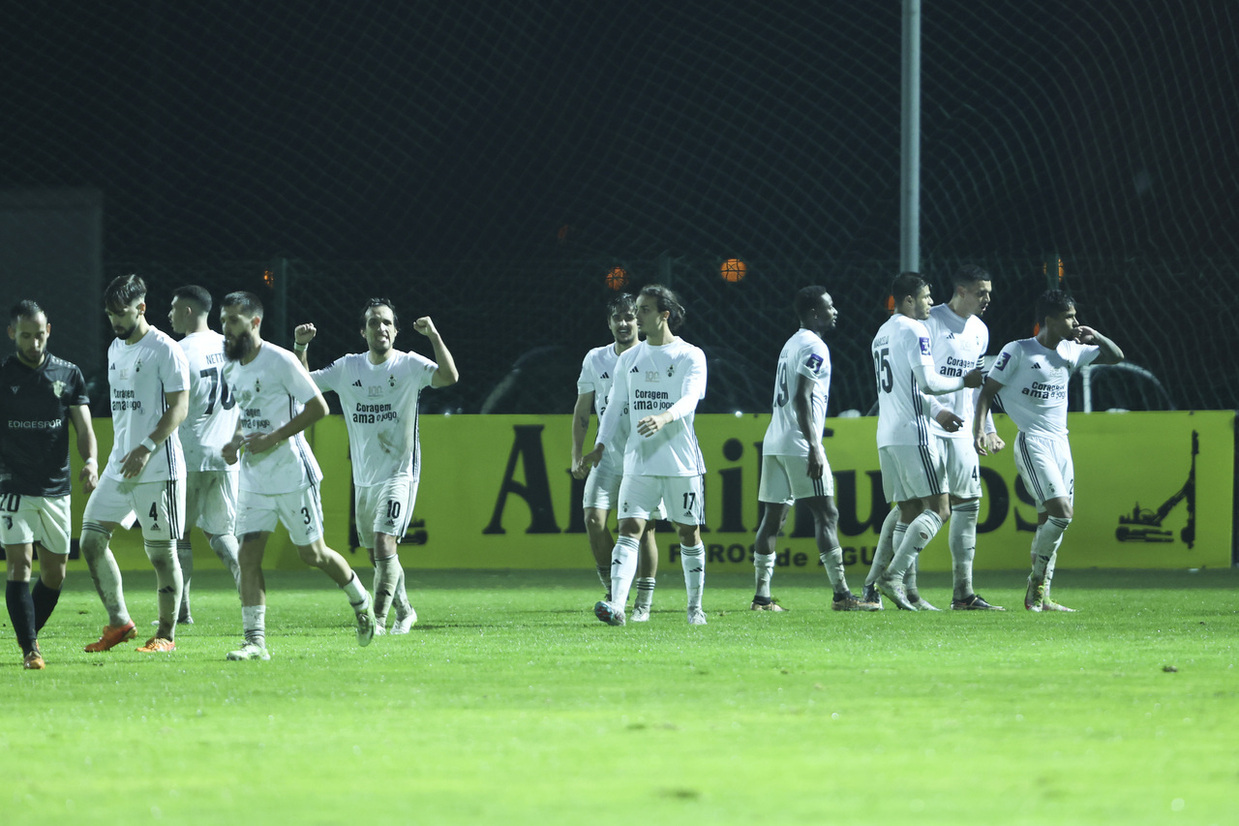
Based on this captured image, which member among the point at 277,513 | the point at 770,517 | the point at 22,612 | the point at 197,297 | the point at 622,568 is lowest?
the point at 22,612

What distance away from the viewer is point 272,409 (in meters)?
7.71

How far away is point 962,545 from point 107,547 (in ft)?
16.9

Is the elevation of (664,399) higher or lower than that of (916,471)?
higher

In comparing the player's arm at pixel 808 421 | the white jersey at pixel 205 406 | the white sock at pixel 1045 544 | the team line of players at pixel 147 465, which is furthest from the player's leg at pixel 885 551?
the white jersey at pixel 205 406

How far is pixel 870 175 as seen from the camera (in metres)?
20.6

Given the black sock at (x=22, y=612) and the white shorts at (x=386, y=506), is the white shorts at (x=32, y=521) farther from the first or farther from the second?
the white shorts at (x=386, y=506)

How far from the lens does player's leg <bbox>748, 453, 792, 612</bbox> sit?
10.1 metres

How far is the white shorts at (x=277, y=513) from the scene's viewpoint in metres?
7.59

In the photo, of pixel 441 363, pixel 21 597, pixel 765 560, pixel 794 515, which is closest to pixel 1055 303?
pixel 765 560

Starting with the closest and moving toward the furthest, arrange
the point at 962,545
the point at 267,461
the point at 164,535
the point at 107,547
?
the point at 267,461, the point at 107,547, the point at 164,535, the point at 962,545

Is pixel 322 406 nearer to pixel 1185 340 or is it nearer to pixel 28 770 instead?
pixel 28 770

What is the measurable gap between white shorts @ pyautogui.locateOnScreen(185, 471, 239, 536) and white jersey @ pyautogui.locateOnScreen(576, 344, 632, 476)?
2.22 m

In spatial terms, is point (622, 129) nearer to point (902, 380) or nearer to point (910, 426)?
point (902, 380)

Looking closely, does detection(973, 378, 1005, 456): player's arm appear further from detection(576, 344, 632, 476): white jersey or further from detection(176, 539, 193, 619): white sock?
detection(176, 539, 193, 619): white sock
